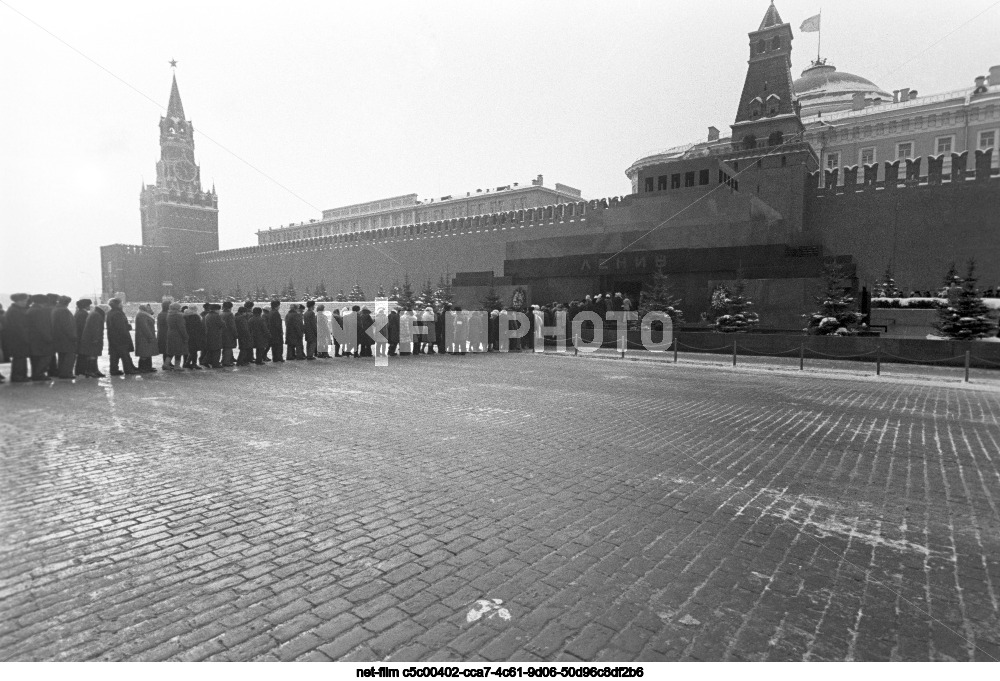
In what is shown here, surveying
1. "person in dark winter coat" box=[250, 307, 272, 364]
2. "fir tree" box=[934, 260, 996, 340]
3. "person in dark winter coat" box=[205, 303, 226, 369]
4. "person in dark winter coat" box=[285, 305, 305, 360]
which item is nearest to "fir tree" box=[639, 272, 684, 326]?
"fir tree" box=[934, 260, 996, 340]

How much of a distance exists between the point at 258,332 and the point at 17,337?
415 cm

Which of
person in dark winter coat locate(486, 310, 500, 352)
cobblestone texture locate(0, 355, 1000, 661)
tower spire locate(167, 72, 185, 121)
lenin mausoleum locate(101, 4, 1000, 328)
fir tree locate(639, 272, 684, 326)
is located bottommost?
cobblestone texture locate(0, 355, 1000, 661)

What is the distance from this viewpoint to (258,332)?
12211mm

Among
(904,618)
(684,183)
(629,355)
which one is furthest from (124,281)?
(904,618)

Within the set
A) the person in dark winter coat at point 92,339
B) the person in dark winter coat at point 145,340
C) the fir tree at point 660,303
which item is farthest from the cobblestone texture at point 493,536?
the fir tree at point 660,303

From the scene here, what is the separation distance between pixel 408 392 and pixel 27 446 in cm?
441

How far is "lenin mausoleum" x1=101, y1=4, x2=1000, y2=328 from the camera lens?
21000mm

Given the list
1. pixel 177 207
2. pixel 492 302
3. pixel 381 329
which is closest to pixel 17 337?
pixel 381 329

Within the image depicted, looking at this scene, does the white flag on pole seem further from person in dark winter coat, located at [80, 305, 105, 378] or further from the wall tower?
the wall tower

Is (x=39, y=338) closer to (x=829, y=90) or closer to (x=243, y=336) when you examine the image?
(x=243, y=336)

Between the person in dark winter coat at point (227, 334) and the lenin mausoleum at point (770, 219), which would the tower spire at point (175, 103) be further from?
the person in dark winter coat at point (227, 334)

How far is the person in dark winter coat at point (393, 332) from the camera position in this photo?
14750mm

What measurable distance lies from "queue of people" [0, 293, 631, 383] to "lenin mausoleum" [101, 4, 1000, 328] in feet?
17.1

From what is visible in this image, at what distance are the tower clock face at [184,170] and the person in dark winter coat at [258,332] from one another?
68631mm
